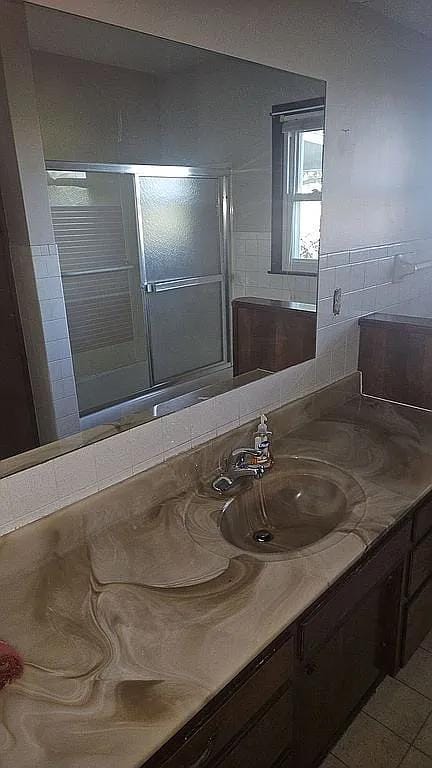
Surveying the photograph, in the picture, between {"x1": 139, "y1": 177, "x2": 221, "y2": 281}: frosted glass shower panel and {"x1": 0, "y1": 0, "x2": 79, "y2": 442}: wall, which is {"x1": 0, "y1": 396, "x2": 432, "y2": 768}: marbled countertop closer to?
{"x1": 0, "y1": 0, "x2": 79, "y2": 442}: wall

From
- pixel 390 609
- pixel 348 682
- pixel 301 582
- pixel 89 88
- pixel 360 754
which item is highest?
pixel 89 88

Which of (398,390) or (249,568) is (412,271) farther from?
(249,568)

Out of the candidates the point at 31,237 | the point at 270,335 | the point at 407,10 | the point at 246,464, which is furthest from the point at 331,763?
the point at 407,10

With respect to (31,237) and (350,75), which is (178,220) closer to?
(31,237)

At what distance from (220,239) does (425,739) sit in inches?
65.4

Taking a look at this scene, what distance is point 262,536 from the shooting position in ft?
5.02

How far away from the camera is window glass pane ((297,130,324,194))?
1747 mm

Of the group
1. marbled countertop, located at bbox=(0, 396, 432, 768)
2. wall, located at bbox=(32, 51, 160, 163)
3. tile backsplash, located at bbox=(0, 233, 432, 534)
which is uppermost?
wall, located at bbox=(32, 51, 160, 163)

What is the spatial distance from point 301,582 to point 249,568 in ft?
0.38

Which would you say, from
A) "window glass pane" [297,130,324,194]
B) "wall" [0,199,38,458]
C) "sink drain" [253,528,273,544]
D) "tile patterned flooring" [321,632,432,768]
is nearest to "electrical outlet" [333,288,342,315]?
"window glass pane" [297,130,324,194]

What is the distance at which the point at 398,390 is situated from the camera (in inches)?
81.2

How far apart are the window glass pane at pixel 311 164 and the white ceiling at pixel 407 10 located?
1.46 feet

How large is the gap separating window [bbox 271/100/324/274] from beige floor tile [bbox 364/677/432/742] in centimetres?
142

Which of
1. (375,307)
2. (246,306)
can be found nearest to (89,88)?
(246,306)
